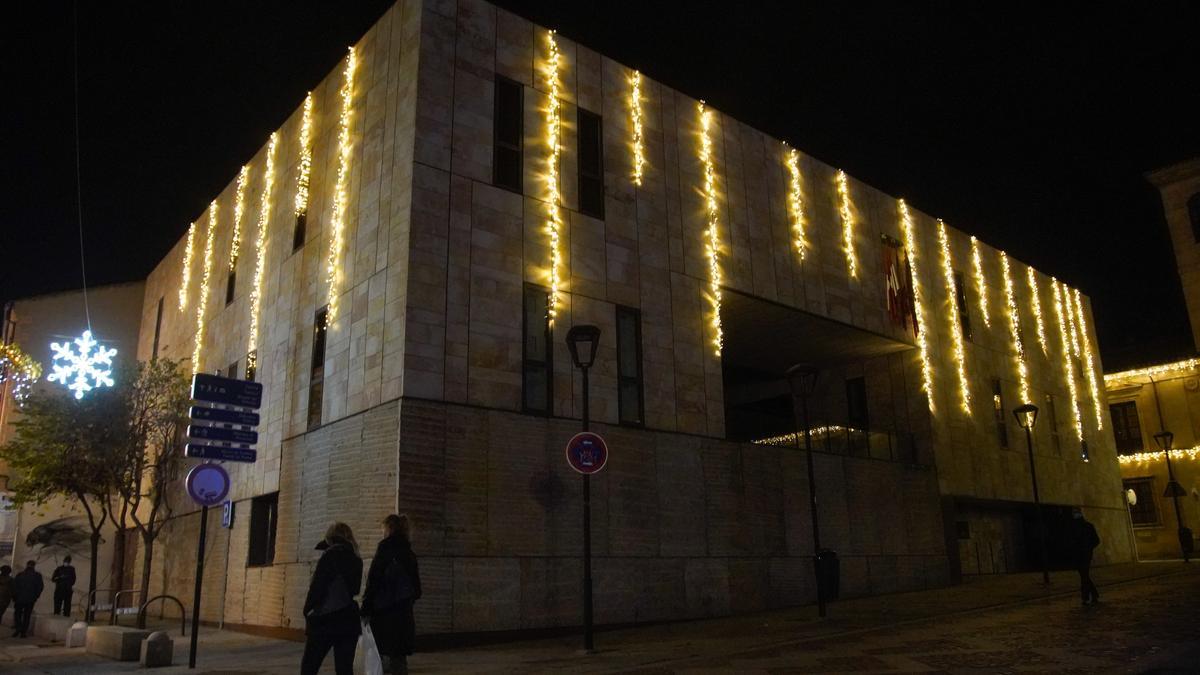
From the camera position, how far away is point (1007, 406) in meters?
27.8

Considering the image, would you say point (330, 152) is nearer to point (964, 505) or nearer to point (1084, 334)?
point (964, 505)

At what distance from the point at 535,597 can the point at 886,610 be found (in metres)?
7.07

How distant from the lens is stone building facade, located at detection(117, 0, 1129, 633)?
13828mm

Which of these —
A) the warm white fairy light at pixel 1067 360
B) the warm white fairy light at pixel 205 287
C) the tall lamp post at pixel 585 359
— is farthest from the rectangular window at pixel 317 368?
the warm white fairy light at pixel 1067 360

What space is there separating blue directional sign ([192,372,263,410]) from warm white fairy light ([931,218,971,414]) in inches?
789

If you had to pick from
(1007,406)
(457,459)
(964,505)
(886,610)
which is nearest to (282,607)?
(457,459)

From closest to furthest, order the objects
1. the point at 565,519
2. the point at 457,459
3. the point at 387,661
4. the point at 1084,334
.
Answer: the point at 387,661 → the point at 457,459 → the point at 565,519 → the point at 1084,334

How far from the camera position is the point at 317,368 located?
645 inches

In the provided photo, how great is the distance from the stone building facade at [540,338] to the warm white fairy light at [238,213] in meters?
0.28

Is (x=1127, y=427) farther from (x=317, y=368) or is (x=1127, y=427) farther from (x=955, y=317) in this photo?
(x=317, y=368)

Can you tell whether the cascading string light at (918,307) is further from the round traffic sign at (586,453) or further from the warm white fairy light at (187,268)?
the warm white fairy light at (187,268)

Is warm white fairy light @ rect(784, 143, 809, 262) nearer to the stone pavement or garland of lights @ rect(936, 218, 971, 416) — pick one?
garland of lights @ rect(936, 218, 971, 416)

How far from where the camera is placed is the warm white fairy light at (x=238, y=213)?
74.3 ft

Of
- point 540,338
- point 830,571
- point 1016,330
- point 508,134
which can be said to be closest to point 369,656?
point 540,338
